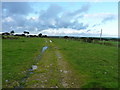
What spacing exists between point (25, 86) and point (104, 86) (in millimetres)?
3785

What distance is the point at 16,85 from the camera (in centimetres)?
561

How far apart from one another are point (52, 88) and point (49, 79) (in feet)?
3.67

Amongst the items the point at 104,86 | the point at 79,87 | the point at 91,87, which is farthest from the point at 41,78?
the point at 104,86

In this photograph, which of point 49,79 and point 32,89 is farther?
point 49,79

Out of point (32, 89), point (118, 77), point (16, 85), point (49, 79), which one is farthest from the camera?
point (118, 77)

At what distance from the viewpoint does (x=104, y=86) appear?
5625 mm

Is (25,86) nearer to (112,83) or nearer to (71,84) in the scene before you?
(71,84)

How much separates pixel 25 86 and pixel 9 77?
164cm

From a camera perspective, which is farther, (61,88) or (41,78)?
(41,78)

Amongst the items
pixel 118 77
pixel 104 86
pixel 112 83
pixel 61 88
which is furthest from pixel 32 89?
pixel 118 77

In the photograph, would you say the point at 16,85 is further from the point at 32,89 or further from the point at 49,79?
the point at 49,79

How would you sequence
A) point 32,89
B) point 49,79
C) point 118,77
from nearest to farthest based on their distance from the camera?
1. point 32,89
2. point 49,79
3. point 118,77

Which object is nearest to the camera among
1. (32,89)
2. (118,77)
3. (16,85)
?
(32,89)

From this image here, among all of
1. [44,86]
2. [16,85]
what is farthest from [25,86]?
[44,86]
